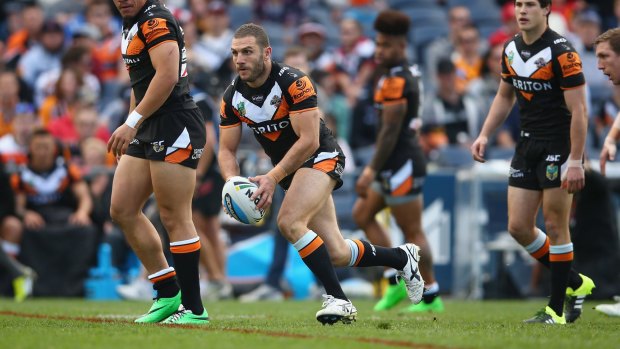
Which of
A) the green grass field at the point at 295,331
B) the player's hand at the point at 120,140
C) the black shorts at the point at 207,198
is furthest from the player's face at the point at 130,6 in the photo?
the black shorts at the point at 207,198

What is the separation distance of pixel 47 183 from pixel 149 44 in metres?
6.24

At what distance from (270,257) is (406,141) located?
391 cm

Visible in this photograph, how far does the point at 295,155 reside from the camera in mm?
7785

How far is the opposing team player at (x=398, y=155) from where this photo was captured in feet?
34.3

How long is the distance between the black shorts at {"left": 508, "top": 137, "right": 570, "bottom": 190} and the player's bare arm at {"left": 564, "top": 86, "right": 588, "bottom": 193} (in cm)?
25

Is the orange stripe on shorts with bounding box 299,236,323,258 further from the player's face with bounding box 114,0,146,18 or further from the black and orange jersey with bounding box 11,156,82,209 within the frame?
the black and orange jersey with bounding box 11,156,82,209

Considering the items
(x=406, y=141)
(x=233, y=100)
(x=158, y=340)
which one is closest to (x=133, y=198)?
(x=233, y=100)

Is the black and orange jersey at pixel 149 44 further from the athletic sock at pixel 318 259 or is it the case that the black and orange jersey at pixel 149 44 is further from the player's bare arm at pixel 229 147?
the athletic sock at pixel 318 259

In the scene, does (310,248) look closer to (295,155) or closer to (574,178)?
(295,155)

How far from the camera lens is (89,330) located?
739 cm

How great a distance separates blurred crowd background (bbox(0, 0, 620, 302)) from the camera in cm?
1345

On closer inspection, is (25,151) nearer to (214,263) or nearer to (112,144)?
(214,263)

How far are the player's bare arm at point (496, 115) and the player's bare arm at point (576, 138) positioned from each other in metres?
0.80

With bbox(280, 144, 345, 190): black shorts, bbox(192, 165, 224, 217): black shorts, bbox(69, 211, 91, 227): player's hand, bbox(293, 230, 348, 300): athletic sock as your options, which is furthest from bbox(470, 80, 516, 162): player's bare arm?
bbox(69, 211, 91, 227): player's hand
